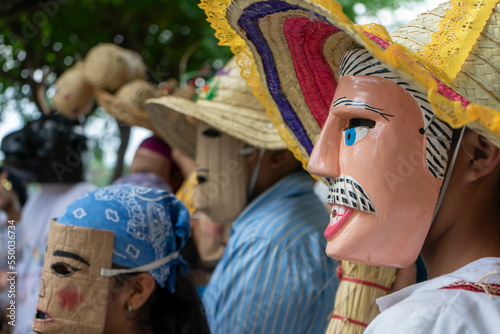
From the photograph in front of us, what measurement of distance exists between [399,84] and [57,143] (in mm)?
3417

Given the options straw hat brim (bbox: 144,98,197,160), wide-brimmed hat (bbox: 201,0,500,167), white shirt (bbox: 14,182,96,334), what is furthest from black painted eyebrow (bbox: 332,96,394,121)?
white shirt (bbox: 14,182,96,334)

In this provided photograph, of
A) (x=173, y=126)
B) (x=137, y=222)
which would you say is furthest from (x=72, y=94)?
(x=137, y=222)

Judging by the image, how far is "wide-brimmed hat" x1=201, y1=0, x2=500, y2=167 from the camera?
1.09 metres

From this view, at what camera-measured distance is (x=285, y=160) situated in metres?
2.93

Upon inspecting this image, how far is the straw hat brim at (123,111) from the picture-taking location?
409cm

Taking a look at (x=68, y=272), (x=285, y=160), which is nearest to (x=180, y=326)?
(x=68, y=272)

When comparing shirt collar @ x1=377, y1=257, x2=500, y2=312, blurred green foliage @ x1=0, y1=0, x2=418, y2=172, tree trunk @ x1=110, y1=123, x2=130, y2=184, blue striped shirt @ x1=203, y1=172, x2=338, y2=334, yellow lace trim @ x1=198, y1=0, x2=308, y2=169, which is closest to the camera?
shirt collar @ x1=377, y1=257, x2=500, y2=312

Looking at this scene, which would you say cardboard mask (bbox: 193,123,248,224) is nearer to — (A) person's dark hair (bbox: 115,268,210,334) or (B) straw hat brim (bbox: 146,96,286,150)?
(B) straw hat brim (bbox: 146,96,286,150)

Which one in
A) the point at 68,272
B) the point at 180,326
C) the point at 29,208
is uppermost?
the point at 68,272

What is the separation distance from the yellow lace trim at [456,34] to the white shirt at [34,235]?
2.90 m

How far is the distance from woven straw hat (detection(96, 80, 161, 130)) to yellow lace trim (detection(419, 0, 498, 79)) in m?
2.93

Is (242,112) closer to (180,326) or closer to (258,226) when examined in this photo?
(258,226)

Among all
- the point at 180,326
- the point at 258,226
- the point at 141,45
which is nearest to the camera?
the point at 180,326

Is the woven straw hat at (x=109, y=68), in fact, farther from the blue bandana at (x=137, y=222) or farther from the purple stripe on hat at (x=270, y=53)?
the purple stripe on hat at (x=270, y=53)
